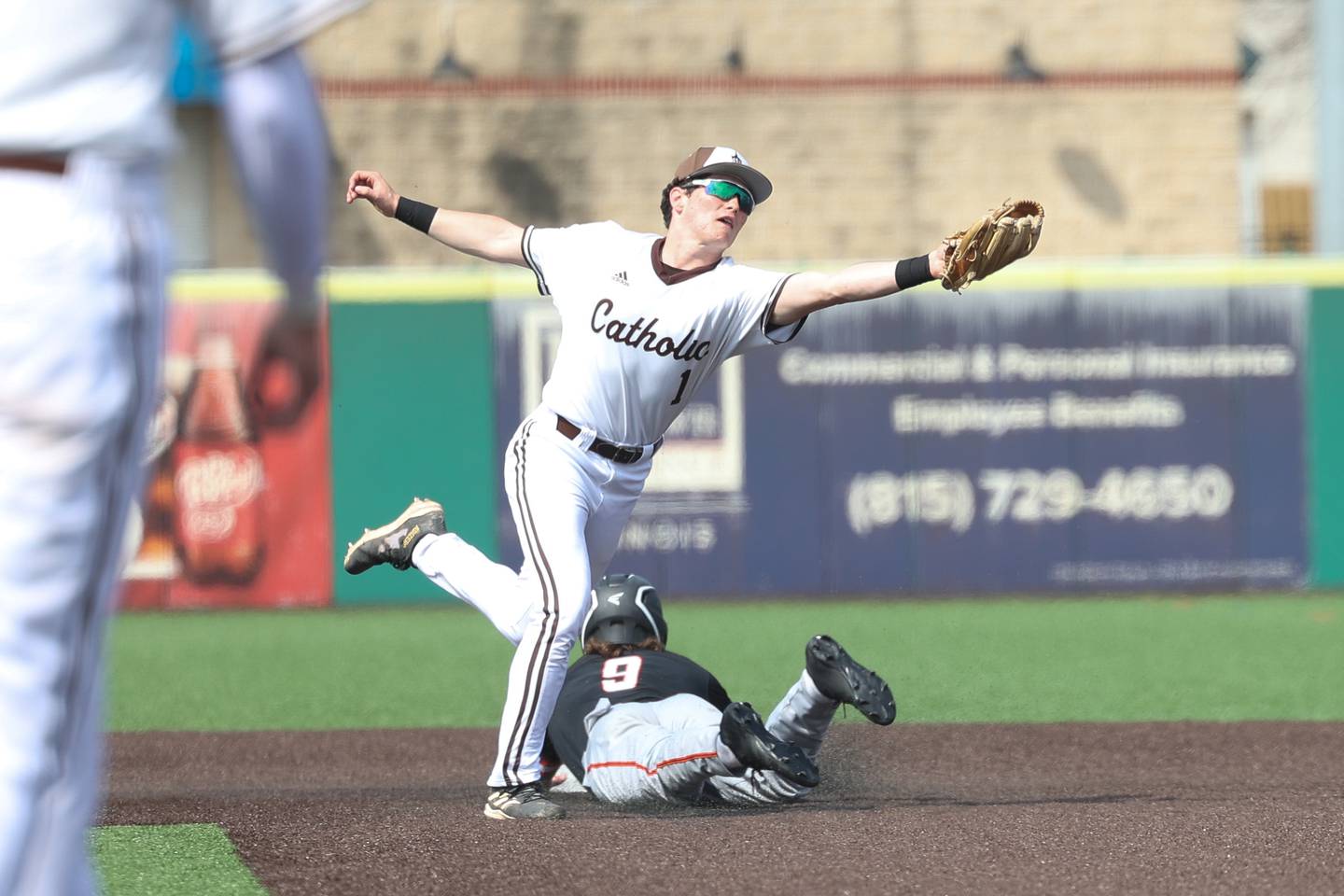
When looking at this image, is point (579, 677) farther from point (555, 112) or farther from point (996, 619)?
point (555, 112)

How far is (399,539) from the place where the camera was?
17.9 feet

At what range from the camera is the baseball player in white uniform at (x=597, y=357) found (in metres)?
4.74

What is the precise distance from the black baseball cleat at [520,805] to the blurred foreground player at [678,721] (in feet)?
0.91

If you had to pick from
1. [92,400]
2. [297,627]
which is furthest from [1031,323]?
[92,400]

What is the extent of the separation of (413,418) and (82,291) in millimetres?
10484

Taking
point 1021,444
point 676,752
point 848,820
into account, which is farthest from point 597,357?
point 1021,444

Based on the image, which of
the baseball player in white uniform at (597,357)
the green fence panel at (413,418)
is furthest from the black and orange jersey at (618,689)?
the green fence panel at (413,418)

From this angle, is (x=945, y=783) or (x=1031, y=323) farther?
(x=1031, y=323)

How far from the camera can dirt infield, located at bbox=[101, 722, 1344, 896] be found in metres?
3.74

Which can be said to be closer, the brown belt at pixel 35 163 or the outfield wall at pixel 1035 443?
the brown belt at pixel 35 163

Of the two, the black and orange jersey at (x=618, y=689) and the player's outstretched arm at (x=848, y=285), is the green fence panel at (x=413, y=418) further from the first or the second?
the player's outstretched arm at (x=848, y=285)

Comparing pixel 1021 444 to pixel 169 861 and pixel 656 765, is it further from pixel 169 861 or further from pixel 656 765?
pixel 169 861

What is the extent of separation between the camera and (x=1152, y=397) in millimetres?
12672

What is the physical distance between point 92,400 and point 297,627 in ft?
30.6
